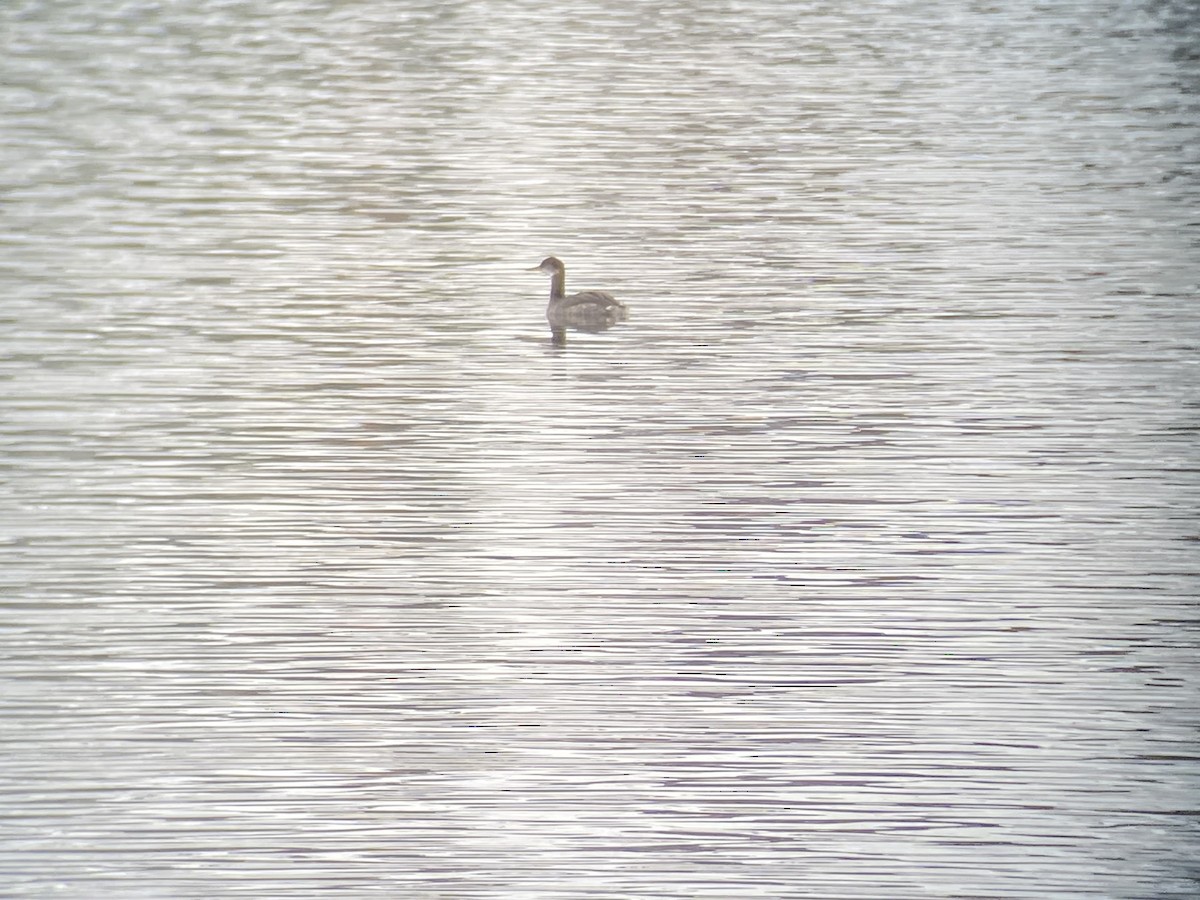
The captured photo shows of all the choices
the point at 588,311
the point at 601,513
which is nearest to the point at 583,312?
the point at 588,311

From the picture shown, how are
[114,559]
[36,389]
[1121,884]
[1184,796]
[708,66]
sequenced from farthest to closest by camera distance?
[708,66] → [36,389] → [114,559] → [1184,796] → [1121,884]

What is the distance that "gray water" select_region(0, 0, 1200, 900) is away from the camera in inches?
280

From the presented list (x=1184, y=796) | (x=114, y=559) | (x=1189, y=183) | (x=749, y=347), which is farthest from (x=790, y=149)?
(x=1184, y=796)

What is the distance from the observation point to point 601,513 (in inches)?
414

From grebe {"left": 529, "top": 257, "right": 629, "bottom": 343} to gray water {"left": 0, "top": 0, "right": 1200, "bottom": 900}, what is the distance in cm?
13

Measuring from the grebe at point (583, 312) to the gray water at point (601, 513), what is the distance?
131mm

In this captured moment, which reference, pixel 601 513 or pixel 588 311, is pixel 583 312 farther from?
pixel 601 513

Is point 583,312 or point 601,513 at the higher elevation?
point 601,513

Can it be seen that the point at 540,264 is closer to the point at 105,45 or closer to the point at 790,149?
the point at 790,149

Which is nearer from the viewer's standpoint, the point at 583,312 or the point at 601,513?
the point at 601,513

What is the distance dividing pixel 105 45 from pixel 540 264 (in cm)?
1506

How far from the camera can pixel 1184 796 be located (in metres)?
7.43

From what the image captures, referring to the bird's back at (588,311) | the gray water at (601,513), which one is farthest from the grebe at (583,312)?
the gray water at (601,513)

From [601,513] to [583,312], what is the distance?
4.48 m
